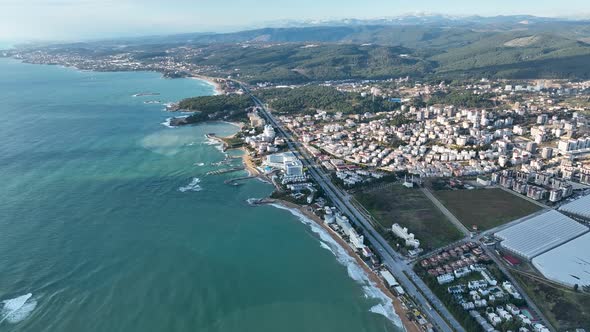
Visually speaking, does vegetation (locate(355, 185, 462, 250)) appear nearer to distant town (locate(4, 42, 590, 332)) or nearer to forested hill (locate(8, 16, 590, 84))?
distant town (locate(4, 42, 590, 332))

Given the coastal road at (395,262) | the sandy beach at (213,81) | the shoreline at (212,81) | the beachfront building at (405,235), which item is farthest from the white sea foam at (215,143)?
the sandy beach at (213,81)

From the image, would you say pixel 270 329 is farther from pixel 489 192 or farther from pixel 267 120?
pixel 267 120

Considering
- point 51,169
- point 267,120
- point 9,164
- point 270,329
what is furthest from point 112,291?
point 267,120

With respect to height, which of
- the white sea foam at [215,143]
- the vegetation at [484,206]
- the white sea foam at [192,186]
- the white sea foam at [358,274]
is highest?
the white sea foam at [192,186]

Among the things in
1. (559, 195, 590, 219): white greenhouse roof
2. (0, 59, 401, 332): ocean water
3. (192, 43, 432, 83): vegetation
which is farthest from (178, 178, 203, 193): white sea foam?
(192, 43, 432, 83): vegetation

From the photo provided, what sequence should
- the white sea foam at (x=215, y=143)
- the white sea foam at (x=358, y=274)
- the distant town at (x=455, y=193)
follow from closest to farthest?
the white sea foam at (x=358, y=274) < the distant town at (x=455, y=193) < the white sea foam at (x=215, y=143)

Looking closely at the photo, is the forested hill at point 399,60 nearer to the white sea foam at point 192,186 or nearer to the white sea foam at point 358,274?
the white sea foam at point 192,186

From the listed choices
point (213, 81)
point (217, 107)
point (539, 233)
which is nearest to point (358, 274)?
point (539, 233)
